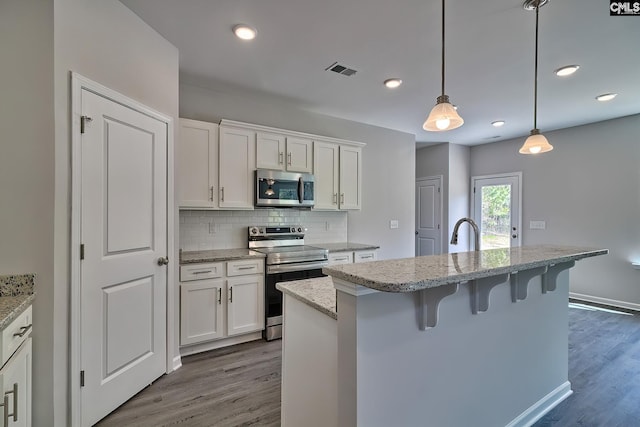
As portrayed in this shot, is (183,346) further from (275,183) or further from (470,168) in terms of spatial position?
(470,168)

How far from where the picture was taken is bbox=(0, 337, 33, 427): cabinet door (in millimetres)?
1185

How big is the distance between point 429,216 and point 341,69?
4.10 meters

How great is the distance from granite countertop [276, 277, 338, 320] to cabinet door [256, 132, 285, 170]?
6.42 ft

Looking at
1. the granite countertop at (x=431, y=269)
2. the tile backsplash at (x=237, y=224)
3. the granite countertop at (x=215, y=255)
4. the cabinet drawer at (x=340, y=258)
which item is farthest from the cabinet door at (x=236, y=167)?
the granite countertop at (x=431, y=269)

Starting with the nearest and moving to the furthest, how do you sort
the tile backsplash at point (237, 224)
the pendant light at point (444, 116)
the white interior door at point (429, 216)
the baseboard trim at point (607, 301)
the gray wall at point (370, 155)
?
1. the pendant light at point (444, 116)
2. the tile backsplash at point (237, 224)
3. the gray wall at point (370, 155)
4. the baseboard trim at point (607, 301)
5. the white interior door at point (429, 216)

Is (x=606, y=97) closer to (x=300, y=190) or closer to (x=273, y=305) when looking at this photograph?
(x=300, y=190)

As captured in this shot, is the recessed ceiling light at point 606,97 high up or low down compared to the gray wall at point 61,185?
up

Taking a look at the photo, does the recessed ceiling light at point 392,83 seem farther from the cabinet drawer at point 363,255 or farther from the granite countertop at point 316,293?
the granite countertop at point 316,293

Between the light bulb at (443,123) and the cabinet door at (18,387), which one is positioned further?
the light bulb at (443,123)

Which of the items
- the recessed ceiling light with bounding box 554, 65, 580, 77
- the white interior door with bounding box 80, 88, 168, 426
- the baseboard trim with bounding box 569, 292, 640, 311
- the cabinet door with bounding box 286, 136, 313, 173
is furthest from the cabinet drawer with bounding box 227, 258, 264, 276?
the baseboard trim with bounding box 569, 292, 640, 311

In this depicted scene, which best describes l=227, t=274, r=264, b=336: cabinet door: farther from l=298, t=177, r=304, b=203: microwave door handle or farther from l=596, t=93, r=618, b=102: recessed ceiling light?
l=596, t=93, r=618, b=102: recessed ceiling light

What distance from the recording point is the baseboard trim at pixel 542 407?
1.82 metres

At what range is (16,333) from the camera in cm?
131

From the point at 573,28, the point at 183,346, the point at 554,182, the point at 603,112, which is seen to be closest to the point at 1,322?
the point at 183,346
